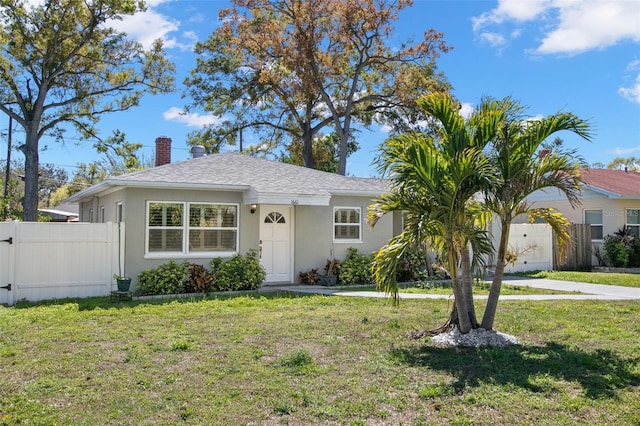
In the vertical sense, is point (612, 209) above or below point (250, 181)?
below

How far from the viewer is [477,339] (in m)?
7.05

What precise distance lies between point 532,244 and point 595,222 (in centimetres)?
415

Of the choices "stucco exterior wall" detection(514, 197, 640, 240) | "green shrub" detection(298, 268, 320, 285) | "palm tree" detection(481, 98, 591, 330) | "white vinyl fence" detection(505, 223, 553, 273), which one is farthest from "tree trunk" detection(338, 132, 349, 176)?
"palm tree" detection(481, 98, 591, 330)

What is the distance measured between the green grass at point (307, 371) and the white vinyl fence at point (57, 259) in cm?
204

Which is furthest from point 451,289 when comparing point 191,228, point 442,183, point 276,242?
point 442,183

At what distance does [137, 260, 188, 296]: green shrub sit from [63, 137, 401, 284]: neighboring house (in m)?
0.44

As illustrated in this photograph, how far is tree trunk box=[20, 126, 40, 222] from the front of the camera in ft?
81.7

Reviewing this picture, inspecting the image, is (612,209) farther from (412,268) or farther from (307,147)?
(307,147)

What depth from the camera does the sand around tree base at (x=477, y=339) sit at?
6.97 meters

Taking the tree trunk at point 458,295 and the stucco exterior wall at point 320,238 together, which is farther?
the stucco exterior wall at point 320,238

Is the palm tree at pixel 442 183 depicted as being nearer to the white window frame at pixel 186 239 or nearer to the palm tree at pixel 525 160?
the palm tree at pixel 525 160

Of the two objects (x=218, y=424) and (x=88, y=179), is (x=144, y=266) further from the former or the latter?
(x=88, y=179)

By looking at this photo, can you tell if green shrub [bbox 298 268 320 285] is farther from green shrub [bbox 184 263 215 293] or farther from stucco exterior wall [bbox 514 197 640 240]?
stucco exterior wall [bbox 514 197 640 240]

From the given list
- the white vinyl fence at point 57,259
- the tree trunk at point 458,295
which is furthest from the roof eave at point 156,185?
the tree trunk at point 458,295
